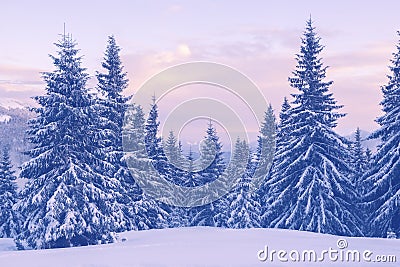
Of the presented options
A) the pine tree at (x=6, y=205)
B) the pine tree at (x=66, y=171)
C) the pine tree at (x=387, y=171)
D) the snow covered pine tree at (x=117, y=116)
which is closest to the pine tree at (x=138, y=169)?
the snow covered pine tree at (x=117, y=116)

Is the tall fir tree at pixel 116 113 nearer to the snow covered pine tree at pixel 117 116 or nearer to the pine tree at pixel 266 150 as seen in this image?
the snow covered pine tree at pixel 117 116

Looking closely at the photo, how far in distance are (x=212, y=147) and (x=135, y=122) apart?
42.9 feet

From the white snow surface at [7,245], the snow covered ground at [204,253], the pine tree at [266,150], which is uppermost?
the pine tree at [266,150]

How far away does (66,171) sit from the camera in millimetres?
20469

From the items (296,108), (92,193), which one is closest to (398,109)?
(296,108)

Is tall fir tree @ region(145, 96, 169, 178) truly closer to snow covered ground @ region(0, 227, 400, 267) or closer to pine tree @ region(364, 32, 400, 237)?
pine tree @ region(364, 32, 400, 237)

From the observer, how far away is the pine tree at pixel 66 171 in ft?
66.0

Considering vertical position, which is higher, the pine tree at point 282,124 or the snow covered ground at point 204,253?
the pine tree at point 282,124

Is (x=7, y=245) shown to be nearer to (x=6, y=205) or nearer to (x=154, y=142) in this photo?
(x=154, y=142)

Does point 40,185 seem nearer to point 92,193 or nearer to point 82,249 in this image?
point 92,193

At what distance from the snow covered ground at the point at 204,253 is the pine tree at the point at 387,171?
14.0 metres

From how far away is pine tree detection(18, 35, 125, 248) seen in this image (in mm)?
20109

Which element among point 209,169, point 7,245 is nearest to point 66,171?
point 7,245

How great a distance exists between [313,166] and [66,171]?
14077 millimetres
